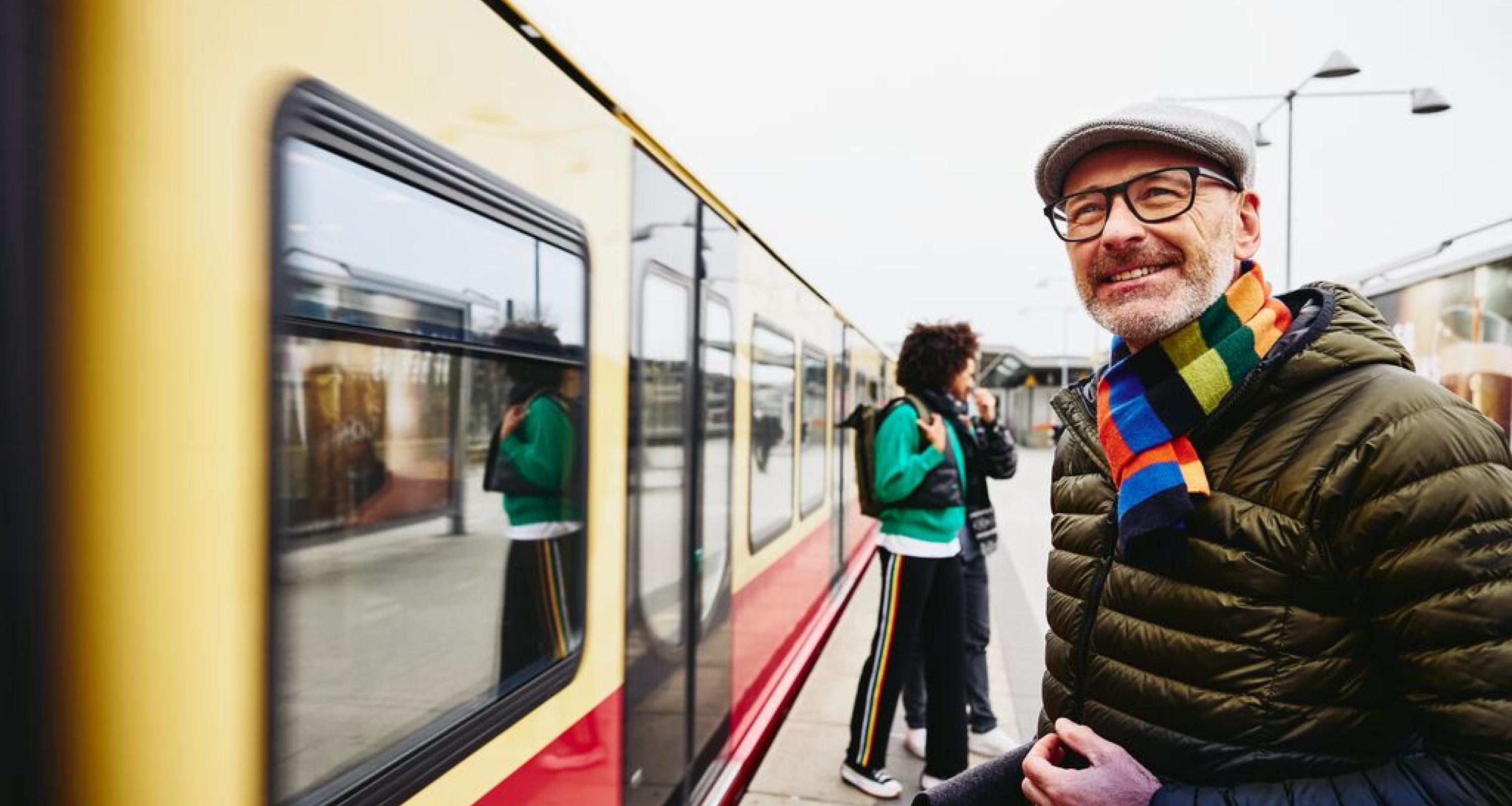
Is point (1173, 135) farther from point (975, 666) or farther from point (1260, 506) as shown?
point (975, 666)

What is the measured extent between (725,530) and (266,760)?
8.27 ft

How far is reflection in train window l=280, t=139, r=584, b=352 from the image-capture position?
4.16 ft

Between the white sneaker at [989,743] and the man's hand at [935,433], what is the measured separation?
1572 mm

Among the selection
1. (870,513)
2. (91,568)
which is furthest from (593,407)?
(870,513)

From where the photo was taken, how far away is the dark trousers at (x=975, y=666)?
14.9ft

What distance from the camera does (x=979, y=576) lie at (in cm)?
457

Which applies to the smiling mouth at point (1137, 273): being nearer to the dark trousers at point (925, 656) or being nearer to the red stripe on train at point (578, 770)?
the red stripe on train at point (578, 770)

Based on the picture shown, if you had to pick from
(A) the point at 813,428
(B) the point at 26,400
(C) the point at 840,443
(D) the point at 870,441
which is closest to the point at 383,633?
(B) the point at 26,400

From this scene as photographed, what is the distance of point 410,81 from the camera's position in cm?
149

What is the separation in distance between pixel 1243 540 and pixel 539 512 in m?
1.41

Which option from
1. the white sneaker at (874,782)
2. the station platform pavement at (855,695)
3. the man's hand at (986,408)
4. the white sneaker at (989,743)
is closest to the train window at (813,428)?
the station platform pavement at (855,695)

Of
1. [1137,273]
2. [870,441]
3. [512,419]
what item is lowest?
[870,441]

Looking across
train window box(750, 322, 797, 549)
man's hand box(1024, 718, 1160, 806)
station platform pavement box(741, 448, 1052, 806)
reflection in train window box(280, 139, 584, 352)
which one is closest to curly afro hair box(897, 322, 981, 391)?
train window box(750, 322, 797, 549)

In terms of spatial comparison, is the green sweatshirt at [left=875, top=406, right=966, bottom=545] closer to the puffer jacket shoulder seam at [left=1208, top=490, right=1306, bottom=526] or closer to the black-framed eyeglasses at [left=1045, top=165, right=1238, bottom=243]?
the black-framed eyeglasses at [left=1045, top=165, right=1238, bottom=243]
